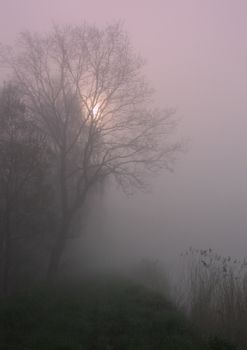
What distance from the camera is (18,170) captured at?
51.3 feet

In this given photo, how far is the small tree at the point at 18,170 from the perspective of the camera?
1551 cm

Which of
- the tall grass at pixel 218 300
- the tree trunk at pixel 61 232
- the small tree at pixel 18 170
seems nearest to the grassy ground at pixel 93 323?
the tall grass at pixel 218 300

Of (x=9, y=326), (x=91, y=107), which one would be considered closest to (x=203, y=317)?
(x=9, y=326)

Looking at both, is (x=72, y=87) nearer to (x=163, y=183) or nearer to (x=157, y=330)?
(x=157, y=330)

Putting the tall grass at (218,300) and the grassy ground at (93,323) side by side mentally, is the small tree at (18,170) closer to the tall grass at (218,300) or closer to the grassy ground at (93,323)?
the grassy ground at (93,323)

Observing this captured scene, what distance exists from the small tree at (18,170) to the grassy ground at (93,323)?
455cm

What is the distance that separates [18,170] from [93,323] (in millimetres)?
7729

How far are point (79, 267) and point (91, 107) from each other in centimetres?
812

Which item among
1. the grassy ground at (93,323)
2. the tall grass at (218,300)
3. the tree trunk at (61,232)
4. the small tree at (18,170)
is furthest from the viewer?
the tree trunk at (61,232)

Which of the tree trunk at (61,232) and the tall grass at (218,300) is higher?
the tree trunk at (61,232)

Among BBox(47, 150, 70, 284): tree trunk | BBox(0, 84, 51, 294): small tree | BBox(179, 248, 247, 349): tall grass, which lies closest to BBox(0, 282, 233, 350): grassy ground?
BBox(179, 248, 247, 349): tall grass

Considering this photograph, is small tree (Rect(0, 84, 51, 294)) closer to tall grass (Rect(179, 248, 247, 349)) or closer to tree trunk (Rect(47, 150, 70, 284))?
tree trunk (Rect(47, 150, 70, 284))

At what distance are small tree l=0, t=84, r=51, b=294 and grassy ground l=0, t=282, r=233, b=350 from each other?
179 inches

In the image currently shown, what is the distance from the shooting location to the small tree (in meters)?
15.5
